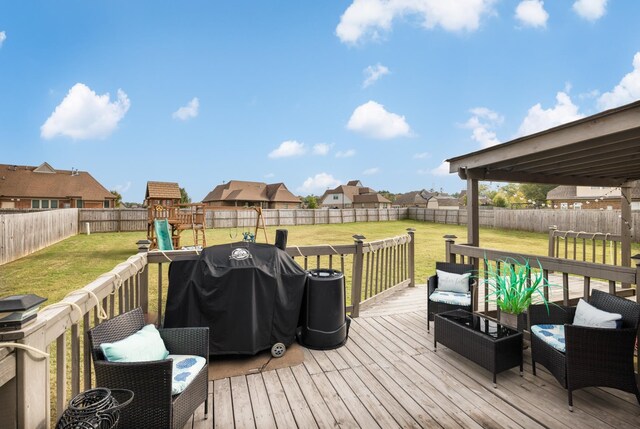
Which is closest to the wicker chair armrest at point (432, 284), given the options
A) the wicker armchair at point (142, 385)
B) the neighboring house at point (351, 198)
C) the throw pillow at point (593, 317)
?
the throw pillow at point (593, 317)

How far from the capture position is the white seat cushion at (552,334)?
2.47 meters

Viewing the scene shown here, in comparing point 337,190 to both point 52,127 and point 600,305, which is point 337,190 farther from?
point 600,305

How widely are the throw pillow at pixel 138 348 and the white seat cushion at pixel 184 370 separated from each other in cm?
11

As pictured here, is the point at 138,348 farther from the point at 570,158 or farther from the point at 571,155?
the point at 570,158

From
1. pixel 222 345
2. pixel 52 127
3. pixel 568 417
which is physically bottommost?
pixel 568 417

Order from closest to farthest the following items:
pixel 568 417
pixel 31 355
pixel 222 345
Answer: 1. pixel 31 355
2. pixel 568 417
3. pixel 222 345

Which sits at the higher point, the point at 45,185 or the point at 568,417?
the point at 45,185

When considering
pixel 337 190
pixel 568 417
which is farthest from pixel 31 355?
pixel 337 190

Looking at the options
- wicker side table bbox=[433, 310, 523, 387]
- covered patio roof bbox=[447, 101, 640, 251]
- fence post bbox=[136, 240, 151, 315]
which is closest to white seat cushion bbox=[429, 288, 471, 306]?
wicker side table bbox=[433, 310, 523, 387]

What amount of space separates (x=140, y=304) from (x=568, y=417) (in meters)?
3.85

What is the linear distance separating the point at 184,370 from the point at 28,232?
42.5ft

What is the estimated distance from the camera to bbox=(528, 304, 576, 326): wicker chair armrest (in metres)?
2.77

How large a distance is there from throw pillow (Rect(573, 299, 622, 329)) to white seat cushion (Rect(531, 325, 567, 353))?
6.5 inches

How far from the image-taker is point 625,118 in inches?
101
